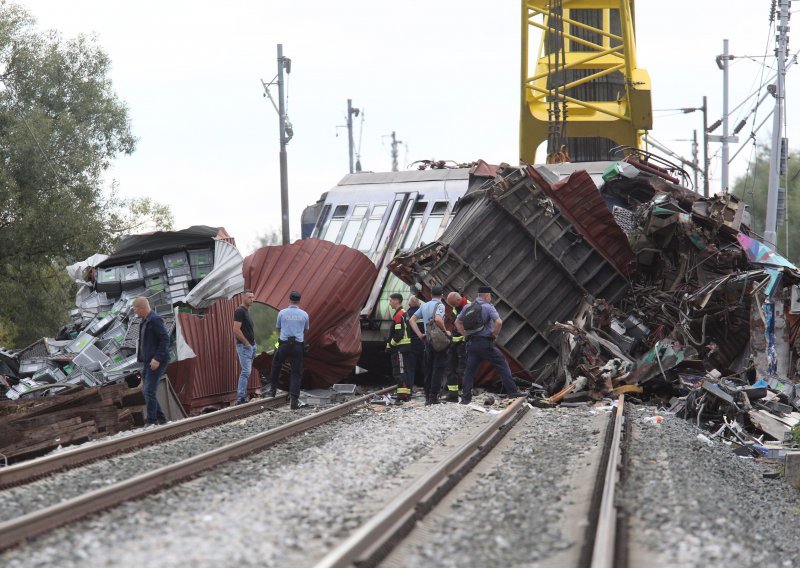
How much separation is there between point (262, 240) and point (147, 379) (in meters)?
73.7

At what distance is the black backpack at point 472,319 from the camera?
51.3 feet

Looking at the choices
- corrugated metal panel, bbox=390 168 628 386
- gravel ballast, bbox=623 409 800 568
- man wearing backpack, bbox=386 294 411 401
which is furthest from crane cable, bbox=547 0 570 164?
gravel ballast, bbox=623 409 800 568

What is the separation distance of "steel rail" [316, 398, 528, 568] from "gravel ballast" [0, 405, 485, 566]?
253 mm

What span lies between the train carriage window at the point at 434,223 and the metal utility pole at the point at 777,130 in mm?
11152

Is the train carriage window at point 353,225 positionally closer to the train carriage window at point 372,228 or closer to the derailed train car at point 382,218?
the derailed train car at point 382,218

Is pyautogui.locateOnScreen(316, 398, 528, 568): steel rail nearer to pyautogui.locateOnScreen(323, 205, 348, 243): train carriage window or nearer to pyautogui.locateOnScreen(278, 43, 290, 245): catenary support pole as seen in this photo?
pyautogui.locateOnScreen(323, 205, 348, 243): train carriage window

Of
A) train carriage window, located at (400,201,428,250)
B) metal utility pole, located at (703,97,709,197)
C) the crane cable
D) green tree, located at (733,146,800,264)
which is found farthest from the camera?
green tree, located at (733,146,800,264)

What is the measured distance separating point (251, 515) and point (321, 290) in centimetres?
1116

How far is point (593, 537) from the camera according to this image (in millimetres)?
6742

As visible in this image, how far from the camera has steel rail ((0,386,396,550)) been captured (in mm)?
6516

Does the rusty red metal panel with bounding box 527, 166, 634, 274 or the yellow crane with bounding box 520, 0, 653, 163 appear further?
the yellow crane with bounding box 520, 0, 653, 163

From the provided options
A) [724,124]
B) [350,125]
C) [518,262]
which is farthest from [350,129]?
[518,262]

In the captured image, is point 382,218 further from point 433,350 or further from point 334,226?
point 433,350

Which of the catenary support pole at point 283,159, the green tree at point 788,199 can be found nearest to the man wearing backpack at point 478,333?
the catenary support pole at point 283,159
